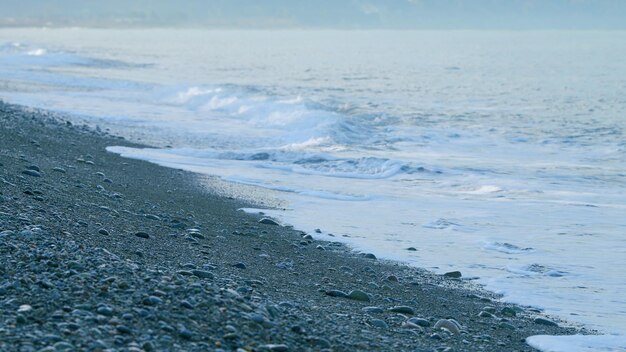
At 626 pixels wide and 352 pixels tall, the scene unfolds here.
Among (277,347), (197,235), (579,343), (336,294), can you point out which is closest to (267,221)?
(197,235)

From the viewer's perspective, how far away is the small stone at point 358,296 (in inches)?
284

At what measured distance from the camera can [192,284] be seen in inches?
229

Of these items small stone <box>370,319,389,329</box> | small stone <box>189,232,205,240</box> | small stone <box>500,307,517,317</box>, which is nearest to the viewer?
small stone <box>370,319,389,329</box>

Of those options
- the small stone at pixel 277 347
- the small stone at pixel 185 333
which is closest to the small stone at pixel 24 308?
the small stone at pixel 185 333

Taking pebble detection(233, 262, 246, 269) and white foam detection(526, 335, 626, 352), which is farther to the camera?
pebble detection(233, 262, 246, 269)

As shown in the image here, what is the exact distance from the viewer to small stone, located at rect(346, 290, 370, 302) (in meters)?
7.22

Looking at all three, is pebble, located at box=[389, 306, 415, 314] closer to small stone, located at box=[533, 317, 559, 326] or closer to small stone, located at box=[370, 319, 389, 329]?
small stone, located at box=[370, 319, 389, 329]

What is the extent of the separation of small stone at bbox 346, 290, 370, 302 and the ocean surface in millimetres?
1374

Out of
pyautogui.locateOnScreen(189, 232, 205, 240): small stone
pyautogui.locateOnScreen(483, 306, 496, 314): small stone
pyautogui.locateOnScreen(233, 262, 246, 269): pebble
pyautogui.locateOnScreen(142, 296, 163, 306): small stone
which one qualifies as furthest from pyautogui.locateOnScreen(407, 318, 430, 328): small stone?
pyautogui.locateOnScreen(189, 232, 205, 240): small stone

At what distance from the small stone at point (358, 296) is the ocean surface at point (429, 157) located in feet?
4.51

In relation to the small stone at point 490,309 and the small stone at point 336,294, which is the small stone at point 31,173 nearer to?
the small stone at point 336,294

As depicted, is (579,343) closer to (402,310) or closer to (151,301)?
(402,310)

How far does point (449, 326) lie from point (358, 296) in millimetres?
936

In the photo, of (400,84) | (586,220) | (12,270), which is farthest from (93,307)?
(400,84)
